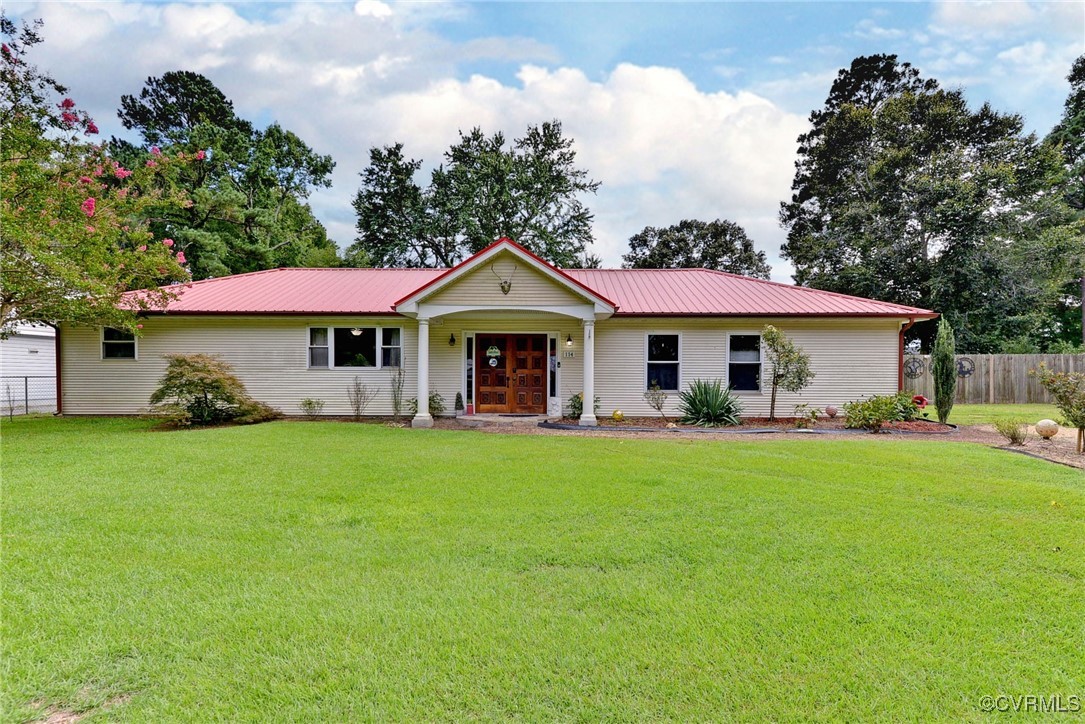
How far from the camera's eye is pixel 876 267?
2309 cm

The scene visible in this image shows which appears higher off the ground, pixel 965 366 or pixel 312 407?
pixel 965 366

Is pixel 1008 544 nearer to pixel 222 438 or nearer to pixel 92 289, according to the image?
pixel 222 438

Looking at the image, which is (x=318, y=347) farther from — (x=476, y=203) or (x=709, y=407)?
(x=476, y=203)

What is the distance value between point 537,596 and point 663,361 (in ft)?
37.1

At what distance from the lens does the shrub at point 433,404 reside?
13.9m

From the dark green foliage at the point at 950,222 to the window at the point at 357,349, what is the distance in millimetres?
20723

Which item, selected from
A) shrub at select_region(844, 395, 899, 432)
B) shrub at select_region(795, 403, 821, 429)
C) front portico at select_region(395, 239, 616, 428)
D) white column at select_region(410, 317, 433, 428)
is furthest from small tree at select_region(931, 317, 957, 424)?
white column at select_region(410, 317, 433, 428)

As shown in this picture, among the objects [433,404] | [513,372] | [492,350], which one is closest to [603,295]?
[513,372]

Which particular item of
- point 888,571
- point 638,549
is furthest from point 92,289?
point 888,571

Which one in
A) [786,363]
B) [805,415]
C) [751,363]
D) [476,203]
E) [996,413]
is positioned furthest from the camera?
[476,203]

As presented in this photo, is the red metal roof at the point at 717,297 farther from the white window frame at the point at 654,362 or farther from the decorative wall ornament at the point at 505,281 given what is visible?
the decorative wall ornament at the point at 505,281

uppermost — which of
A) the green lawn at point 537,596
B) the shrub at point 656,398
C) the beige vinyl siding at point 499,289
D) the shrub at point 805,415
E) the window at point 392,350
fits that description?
the beige vinyl siding at point 499,289

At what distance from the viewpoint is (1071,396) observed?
8.77 meters

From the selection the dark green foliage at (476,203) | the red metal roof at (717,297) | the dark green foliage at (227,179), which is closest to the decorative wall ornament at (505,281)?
the red metal roof at (717,297)
